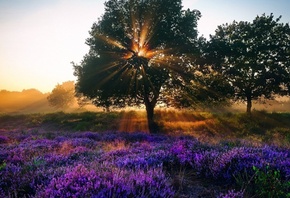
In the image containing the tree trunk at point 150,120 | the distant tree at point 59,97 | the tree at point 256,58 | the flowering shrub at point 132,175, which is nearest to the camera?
the flowering shrub at point 132,175

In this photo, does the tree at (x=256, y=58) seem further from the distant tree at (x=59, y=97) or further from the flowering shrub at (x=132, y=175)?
the distant tree at (x=59, y=97)

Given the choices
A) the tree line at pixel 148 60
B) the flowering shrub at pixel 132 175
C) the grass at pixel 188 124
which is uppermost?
the tree line at pixel 148 60

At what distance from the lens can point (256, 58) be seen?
108 feet

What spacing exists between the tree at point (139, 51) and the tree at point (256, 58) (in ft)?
23.0

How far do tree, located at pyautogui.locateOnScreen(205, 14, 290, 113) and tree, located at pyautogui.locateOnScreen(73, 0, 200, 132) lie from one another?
7.00m

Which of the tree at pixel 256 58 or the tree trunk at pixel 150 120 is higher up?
the tree at pixel 256 58

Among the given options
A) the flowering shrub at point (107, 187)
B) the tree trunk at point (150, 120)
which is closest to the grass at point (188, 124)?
the tree trunk at point (150, 120)

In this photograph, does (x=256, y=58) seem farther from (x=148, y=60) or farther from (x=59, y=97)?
(x=59, y=97)

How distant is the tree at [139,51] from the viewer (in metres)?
24.6

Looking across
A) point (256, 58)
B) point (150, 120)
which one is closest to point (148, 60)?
point (150, 120)

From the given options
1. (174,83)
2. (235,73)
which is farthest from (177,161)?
(235,73)

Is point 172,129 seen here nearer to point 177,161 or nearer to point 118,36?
point 118,36

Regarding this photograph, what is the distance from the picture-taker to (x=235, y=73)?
32.9 metres

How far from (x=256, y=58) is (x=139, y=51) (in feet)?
54.1
